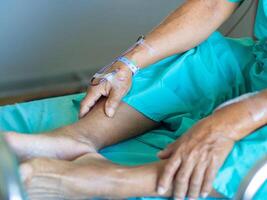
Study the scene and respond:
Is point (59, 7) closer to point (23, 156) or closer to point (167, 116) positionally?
point (167, 116)

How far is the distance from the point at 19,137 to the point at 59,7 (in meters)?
1.44

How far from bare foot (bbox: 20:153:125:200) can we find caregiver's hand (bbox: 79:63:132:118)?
273 mm

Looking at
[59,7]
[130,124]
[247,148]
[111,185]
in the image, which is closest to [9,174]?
[111,185]

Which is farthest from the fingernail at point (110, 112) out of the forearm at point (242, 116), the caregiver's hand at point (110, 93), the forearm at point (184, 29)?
the forearm at point (242, 116)

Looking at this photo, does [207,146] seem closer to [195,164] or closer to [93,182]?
[195,164]

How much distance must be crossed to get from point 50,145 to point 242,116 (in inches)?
18.5

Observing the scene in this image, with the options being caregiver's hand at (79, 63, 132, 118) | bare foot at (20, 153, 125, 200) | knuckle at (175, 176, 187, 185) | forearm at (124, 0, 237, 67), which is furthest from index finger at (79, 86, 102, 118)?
knuckle at (175, 176, 187, 185)

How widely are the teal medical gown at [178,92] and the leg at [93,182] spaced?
0.20m

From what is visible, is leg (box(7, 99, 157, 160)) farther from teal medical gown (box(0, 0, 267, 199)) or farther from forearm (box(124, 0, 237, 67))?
forearm (box(124, 0, 237, 67))

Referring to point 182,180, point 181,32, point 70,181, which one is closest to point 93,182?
point 70,181

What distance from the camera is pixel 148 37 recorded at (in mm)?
1396

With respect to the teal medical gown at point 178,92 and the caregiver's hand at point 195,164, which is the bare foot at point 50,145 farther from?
the caregiver's hand at point 195,164

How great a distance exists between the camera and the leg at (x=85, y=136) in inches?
42.8

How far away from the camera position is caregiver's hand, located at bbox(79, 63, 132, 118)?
4.05ft
